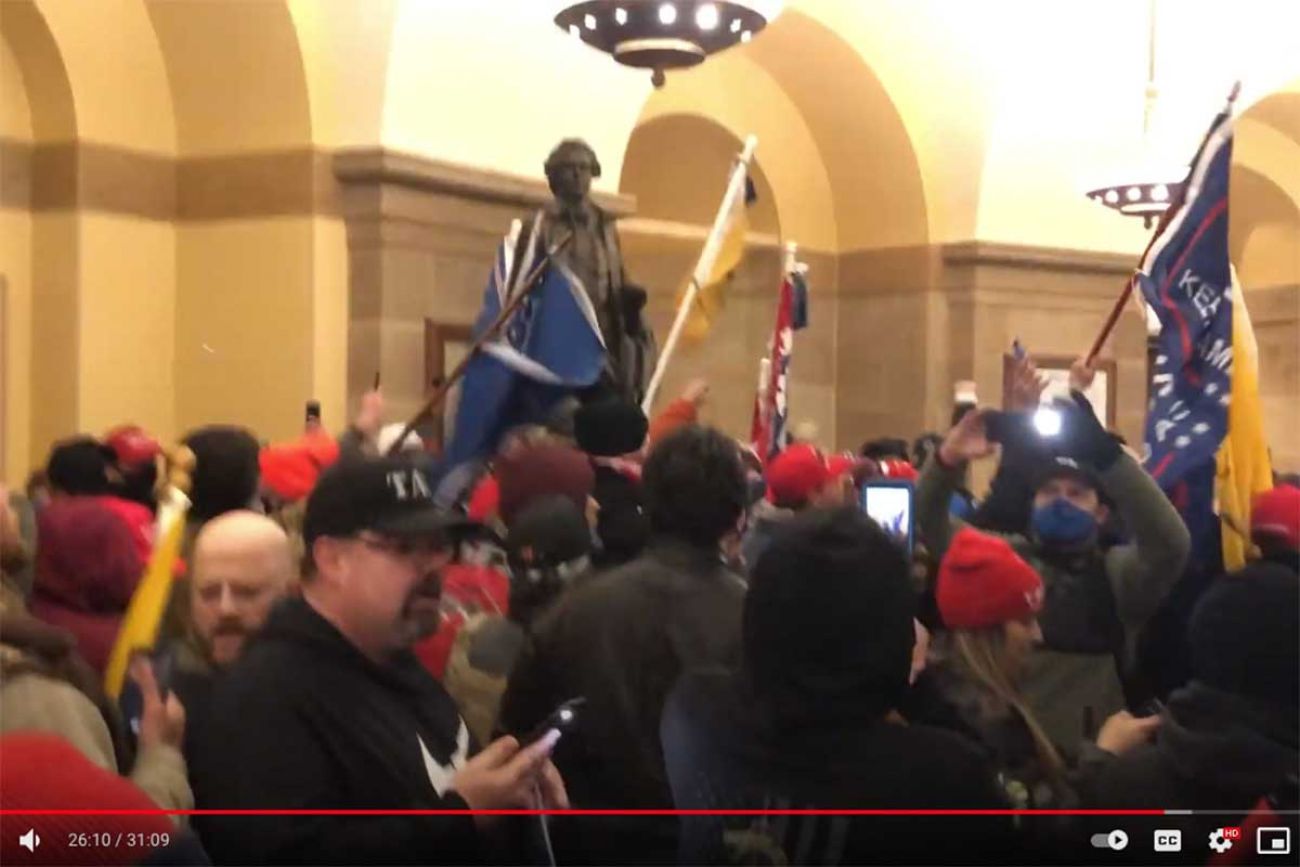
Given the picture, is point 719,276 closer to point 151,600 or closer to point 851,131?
point 151,600

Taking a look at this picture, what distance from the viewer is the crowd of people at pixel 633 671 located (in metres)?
1.98

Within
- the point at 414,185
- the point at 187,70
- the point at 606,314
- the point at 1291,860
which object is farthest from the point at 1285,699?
the point at 187,70

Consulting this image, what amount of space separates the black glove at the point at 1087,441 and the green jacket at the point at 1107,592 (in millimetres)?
21

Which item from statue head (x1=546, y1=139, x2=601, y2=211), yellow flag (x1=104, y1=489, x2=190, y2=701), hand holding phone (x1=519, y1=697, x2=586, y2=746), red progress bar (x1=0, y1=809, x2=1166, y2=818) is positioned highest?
statue head (x1=546, y1=139, x2=601, y2=211)

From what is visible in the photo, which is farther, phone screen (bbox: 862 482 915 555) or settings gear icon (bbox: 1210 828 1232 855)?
phone screen (bbox: 862 482 915 555)

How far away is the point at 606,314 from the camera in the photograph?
524cm

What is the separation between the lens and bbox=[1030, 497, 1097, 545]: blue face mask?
306 centimetres

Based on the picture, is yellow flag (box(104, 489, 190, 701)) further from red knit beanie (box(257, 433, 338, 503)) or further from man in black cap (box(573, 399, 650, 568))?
red knit beanie (box(257, 433, 338, 503))

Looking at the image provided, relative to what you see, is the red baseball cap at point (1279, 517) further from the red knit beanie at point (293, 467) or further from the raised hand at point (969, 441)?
the red knit beanie at point (293, 467)

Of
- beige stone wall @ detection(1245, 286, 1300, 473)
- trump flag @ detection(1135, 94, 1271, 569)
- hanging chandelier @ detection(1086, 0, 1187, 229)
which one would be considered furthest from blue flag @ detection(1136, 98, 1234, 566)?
beige stone wall @ detection(1245, 286, 1300, 473)

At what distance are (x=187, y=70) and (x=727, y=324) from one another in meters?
4.75

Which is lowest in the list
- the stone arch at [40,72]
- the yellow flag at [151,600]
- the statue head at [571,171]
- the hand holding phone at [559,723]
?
the hand holding phone at [559,723]

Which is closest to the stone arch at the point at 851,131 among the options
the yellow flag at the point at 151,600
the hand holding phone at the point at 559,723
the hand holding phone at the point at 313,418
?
the hand holding phone at the point at 313,418

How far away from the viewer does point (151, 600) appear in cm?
258
